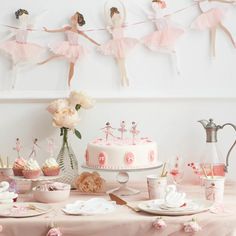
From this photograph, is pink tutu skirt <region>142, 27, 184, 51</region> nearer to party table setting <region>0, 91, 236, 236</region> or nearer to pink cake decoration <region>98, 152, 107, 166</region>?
party table setting <region>0, 91, 236, 236</region>

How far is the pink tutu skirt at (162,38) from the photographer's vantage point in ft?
8.09

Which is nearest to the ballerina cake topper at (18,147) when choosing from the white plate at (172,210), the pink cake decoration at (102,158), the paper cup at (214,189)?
the pink cake decoration at (102,158)

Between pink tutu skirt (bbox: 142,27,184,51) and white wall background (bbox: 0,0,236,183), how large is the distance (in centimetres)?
3

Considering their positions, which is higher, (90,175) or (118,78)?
(118,78)

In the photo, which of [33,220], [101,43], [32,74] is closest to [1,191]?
[33,220]

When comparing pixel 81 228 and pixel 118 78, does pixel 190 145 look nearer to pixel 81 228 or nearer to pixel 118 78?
pixel 118 78

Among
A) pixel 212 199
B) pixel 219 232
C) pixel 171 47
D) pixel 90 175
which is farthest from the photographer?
pixel 171 47

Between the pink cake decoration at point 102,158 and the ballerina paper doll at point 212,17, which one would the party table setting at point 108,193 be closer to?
the pink cake decoration at point 102,158

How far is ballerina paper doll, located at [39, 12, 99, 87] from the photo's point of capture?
2.47m

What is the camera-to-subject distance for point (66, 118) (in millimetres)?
2256

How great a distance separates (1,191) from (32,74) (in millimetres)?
675

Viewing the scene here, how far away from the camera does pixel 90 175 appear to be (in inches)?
86.9

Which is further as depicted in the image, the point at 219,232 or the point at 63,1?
the point at 63,1

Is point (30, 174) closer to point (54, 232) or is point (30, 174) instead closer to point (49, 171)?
point (49, 171)
